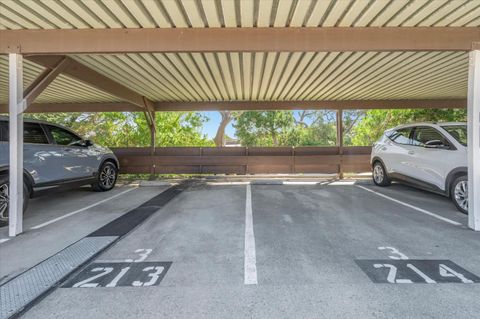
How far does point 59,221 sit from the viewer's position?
14.0 feet

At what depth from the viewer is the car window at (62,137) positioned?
17.4ft

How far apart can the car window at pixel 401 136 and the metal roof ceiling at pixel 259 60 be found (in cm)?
131

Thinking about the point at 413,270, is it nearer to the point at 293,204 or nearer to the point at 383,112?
the point at 293,204

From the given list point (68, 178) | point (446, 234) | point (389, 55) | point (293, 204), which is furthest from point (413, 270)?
point (68, 178)

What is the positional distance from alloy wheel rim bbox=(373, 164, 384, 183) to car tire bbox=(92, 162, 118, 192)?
7.33m

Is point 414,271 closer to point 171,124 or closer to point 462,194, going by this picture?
point 462,194

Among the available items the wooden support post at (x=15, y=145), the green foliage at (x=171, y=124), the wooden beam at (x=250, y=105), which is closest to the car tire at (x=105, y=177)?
the wooden beam at (x=250, y=105)

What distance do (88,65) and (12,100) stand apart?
2013 millimetres

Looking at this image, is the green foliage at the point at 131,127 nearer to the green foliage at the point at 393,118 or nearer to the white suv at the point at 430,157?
the green foliage at the point at 393,118

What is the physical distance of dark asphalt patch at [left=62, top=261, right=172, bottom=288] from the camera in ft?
7.56

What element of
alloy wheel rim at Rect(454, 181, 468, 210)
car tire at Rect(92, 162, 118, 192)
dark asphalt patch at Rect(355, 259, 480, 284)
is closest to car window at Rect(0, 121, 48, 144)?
car tire at Rect(92, 162, 118, 192)

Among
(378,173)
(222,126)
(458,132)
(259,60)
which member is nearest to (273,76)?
(259,60)

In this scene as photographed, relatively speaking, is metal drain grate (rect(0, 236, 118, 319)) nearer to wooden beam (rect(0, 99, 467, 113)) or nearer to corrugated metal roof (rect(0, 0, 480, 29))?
corrugated metal roof (rect(0, 0, 480, 29))

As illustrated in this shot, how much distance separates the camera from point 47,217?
4496mm
